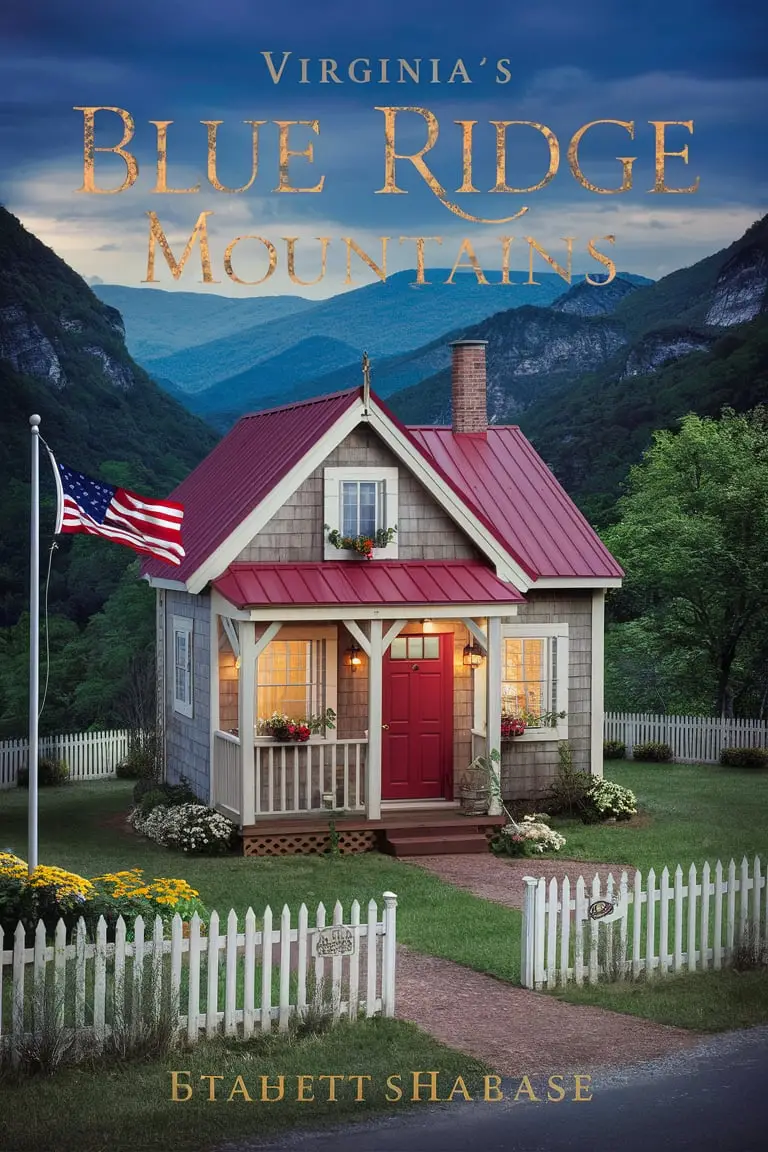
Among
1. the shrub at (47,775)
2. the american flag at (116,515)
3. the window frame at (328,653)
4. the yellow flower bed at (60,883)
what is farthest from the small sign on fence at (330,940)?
the shrub at (47,775)

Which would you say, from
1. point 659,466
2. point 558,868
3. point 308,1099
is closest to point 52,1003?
point 308,1099

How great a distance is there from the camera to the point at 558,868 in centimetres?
2012

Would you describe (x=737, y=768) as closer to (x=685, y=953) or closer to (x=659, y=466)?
(x=659, y=466)

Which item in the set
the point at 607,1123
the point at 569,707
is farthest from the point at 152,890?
the point at 569,707

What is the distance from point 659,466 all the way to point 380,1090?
34.6 m

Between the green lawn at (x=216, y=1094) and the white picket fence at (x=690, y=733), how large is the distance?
69.9 feet

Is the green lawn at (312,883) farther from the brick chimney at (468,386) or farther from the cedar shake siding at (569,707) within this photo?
the brick chimney at (468,386)

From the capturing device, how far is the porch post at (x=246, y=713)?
20.8 metres

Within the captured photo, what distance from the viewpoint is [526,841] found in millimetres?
21203

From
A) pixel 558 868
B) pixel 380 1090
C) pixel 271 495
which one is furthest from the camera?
pixel 271 495

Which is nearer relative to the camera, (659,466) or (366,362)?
(366,362)

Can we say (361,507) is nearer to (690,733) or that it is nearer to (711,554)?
(690,733)

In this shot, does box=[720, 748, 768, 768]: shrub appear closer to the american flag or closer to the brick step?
the brick step

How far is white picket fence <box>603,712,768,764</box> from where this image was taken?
3225 cm
